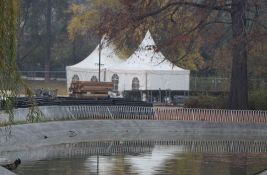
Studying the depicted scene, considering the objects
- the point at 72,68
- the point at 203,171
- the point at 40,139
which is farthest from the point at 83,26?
the point at 203,171

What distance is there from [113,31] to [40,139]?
11.6 m

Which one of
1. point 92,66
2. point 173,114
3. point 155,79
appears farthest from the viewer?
point 92,66

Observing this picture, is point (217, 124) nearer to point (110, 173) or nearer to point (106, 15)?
point (106, 15)

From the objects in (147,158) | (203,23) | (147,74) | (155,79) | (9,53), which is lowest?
(147,158)

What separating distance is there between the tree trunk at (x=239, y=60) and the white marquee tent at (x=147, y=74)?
44.0 ft

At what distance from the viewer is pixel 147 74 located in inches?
2346

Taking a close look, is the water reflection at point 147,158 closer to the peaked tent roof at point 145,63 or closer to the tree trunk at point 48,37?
the peaked tent roof at point 145,63

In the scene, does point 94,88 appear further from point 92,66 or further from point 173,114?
point 92,66

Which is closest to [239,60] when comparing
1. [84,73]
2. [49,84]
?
[84,73]

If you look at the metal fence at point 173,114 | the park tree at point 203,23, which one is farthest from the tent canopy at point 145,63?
the metal fence at point 173,114

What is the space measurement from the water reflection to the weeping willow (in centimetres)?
937

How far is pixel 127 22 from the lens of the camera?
43719 millimetres

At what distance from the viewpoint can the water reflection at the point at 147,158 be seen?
81.5ft

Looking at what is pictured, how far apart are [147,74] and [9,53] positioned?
46044 millimetres
